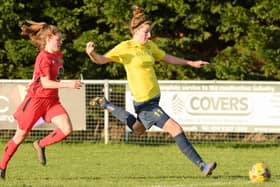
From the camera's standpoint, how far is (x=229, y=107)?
16047mm

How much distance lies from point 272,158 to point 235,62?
4.21 m

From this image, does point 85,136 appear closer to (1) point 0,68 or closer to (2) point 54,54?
(1) point 0,68

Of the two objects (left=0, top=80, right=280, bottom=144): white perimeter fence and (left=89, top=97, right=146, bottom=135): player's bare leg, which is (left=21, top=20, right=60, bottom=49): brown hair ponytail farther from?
(left=0, top=80, right=280, bottom=144): white perimeter fence

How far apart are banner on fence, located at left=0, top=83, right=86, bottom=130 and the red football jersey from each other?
6504mm

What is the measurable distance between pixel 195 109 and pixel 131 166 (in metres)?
4.23

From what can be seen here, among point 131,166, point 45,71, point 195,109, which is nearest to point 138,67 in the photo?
point 45,71

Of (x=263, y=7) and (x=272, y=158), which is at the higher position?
(x=263, y=7)

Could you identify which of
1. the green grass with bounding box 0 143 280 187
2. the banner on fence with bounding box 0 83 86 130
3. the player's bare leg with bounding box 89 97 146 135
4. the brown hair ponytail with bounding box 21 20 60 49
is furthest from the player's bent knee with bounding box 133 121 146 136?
the banner on fence with bounding box 0 83 86 130

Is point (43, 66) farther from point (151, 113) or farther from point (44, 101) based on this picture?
point (151, 113)

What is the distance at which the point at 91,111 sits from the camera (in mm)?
17078

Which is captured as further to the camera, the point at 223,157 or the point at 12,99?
the point at 12,99

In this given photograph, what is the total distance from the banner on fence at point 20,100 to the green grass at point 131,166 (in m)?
0.48

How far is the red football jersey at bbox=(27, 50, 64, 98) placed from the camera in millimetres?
9750

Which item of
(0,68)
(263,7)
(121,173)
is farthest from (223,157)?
(0,68)
